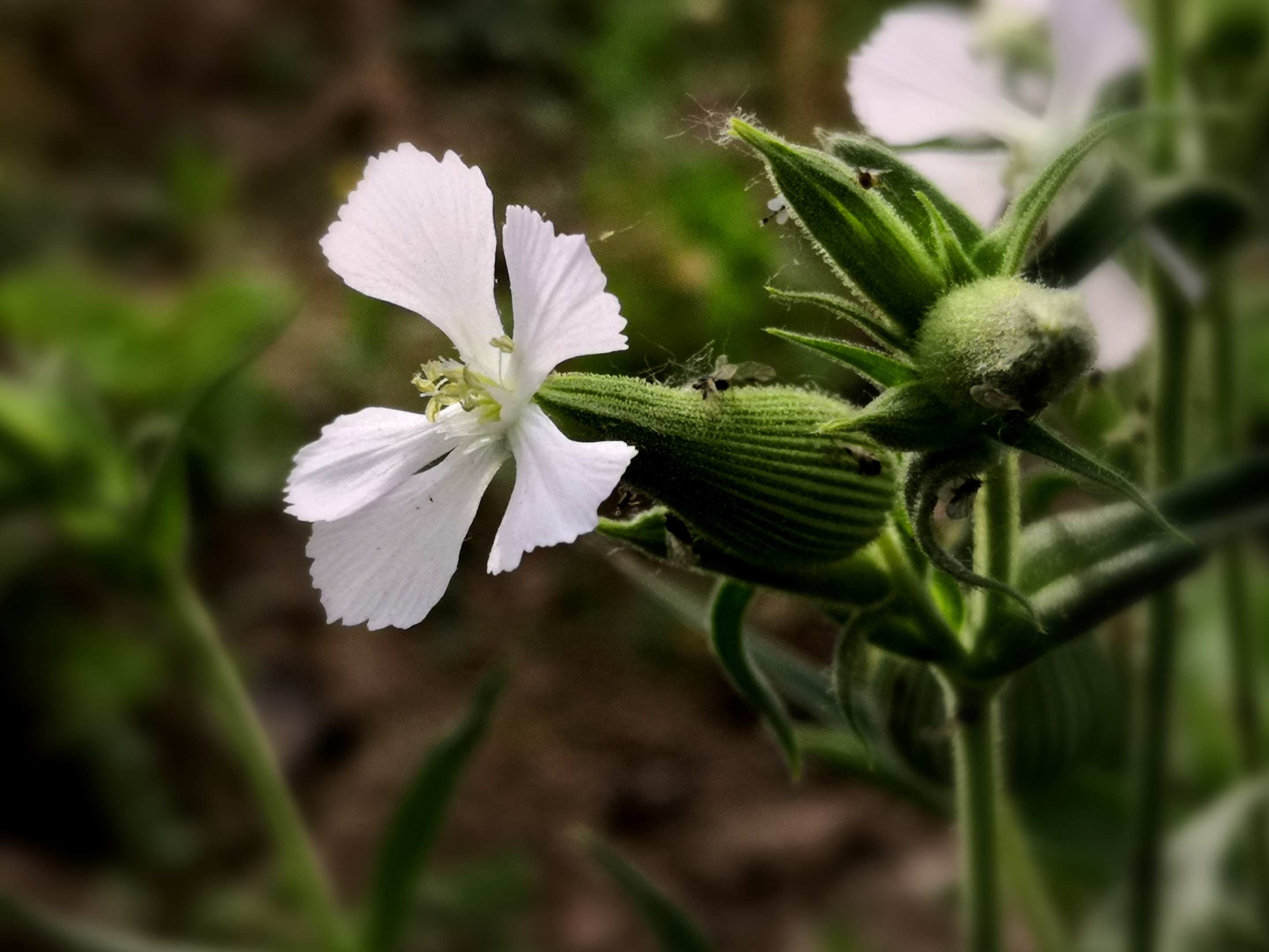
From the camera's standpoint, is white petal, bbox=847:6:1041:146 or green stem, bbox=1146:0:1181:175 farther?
green stem, bbox=1146:0:1181:175

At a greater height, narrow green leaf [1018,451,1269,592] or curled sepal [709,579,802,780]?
narrow green leaf [1018,451,1269,592]

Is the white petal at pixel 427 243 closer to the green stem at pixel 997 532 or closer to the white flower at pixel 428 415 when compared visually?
the white flower at pixel 428 415

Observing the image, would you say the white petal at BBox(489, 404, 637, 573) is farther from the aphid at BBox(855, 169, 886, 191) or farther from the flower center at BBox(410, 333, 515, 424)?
the aphid at BBox(855, 169, 886, 191)

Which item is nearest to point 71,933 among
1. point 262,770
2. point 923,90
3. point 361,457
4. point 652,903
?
point 262,770

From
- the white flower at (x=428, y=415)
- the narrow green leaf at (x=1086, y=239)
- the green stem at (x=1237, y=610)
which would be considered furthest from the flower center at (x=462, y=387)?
the green stem at (x=1237, y=610)

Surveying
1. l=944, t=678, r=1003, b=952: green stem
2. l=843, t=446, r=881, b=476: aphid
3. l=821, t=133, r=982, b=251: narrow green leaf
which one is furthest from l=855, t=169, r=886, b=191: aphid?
l=944, t=678, r=1003, b=952: green stem

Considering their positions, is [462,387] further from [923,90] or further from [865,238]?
[923,90]
